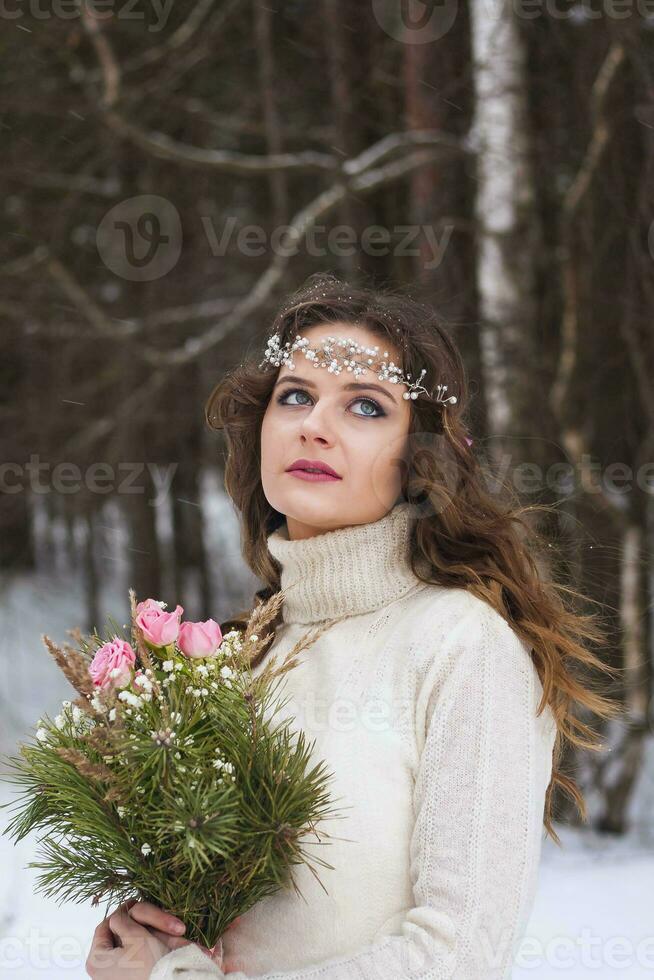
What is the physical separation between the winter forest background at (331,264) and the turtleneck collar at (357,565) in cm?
77

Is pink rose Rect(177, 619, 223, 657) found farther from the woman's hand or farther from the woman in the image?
the woman's hand

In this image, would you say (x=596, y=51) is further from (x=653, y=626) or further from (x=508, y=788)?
(x=508, y=788)

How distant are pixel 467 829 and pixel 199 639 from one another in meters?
0.51

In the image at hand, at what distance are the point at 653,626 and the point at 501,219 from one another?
1.90 metres

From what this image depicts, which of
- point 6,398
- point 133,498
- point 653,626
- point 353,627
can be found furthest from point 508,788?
point 6,398

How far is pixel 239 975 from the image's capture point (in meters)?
1.73

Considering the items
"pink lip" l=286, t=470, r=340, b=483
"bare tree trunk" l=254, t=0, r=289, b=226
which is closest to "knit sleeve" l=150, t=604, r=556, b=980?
"pink lip" l=286, t=470, r=340, b=483

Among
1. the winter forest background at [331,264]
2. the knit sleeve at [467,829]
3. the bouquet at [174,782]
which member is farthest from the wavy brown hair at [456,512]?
the winter forest background at [331,264]

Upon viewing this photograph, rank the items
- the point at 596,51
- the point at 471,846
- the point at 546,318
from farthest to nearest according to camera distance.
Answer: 1. the point at 546,318
2. the point at 596,51
3. the point at 471,846

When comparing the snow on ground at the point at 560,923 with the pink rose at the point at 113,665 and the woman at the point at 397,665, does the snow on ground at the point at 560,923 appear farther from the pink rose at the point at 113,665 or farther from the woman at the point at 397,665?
the pink rose at the point at 113,665

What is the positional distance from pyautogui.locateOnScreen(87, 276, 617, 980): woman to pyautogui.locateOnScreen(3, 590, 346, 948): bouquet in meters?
0.09

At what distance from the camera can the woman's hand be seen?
Answer: 5.48 ft

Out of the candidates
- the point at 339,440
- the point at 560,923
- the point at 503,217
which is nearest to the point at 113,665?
the point at 339,440

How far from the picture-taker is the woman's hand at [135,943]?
1.67 metres
